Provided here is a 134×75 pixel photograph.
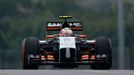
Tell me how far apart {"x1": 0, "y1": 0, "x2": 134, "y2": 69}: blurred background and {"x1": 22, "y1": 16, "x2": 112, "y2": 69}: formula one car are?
98.0ft

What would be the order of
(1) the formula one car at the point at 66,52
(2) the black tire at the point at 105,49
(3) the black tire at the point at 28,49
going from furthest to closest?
1. (2) the black tire at the point at 105,49
2. (3) the black tire at the point at 28,49
3. (1) the formula one car at the point at 66,52

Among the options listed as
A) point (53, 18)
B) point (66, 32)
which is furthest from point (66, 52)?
point (53, 18)

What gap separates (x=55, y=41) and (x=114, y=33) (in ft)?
146

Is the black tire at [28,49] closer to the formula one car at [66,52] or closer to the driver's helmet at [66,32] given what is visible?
the formula one car at [66,52]

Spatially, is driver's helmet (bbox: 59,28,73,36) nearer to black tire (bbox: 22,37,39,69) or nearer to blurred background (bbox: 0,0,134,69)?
black tire (bbox: 22,37,39,69)

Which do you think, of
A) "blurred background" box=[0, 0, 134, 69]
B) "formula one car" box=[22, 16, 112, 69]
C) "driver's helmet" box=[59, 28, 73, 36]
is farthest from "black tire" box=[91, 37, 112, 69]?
"blurred background" box=[0, 0, 134, 69]

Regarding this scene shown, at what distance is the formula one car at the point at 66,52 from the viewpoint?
2295 cm

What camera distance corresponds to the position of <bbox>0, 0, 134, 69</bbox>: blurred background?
64.7 meters

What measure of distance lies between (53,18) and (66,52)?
167 ft

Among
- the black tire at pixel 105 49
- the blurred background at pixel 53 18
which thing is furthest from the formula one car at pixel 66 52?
the blurred background at pixel 53 18

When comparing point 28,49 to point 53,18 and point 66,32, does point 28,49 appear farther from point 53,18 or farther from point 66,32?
point 53,18

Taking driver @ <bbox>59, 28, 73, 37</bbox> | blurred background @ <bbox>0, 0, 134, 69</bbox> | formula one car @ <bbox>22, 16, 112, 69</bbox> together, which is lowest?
formula one car @ <bbox>22, 16, 112, 69</bbox>

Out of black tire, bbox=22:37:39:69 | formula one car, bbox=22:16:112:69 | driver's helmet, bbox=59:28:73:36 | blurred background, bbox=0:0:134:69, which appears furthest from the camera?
blurred background, bbox=0:0:134:69

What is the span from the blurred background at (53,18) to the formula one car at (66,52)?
98.0ft
